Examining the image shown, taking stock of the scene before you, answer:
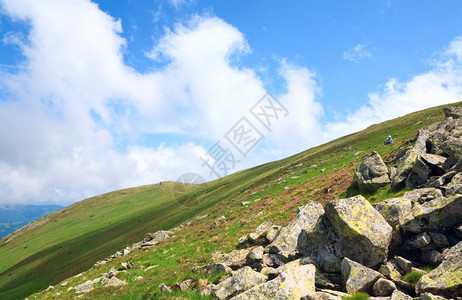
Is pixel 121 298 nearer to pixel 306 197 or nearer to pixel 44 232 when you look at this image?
pixel 306 197

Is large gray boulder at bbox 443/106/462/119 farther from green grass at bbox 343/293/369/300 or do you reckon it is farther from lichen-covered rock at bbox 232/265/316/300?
lichen-covered rock at bbox 232/265/316/300

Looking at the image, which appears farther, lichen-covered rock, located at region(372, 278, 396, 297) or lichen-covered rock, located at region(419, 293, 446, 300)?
lichen-covered rock, located at region(372, 278, 396, 297)

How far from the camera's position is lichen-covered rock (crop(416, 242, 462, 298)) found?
9.09 metres

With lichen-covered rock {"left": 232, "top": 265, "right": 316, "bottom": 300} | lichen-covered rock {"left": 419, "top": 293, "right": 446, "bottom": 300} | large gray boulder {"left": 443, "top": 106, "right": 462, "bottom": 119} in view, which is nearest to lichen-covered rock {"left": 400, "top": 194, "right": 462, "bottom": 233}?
lichen-covered rock {"left": 419, "top": 293, "right": 446, "bottom": 300}

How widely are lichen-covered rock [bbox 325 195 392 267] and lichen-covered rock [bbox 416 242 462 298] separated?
2.59m

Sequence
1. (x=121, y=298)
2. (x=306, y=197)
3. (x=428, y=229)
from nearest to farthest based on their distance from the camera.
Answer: (x=428, y=229) < (x=121, y=298) < (x=306, y=197)

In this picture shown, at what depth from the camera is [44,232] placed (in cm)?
12625

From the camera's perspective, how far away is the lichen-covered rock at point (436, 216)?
1234 cm

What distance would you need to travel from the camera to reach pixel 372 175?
2569cm

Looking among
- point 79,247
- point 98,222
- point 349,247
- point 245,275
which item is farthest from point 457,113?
point 98,222

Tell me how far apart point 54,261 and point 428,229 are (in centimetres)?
9357

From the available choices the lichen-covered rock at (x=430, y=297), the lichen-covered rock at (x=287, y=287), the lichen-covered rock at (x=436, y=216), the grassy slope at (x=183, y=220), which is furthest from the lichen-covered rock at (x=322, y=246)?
the grassy slope at (x=183, y=220)

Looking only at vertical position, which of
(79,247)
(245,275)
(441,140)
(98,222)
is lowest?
(245,275)

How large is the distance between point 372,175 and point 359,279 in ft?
57.0
